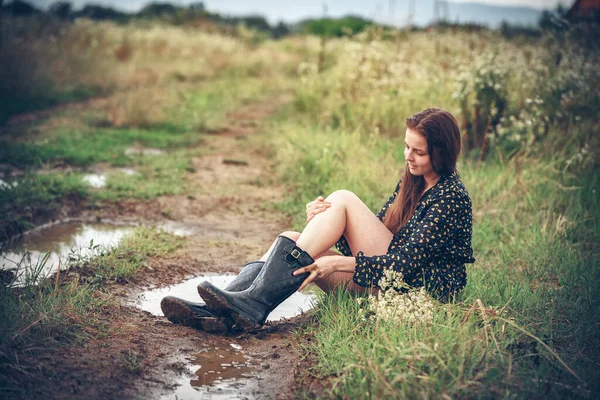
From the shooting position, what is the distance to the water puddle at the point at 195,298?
11.8ft

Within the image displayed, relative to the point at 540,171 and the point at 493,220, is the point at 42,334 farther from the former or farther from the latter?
the point at 540,171

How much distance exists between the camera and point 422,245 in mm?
3047

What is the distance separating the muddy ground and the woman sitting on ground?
182 mm

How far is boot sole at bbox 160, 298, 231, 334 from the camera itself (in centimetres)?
319

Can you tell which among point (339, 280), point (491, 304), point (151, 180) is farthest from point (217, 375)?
point (151, 180)

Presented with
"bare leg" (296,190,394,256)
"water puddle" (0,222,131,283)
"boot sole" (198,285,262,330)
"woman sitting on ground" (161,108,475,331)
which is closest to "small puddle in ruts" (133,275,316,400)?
"boot sole" (198,285,262,330)

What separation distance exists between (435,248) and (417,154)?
0.52 metres

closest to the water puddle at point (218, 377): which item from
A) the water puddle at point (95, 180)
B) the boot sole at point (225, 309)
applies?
the boot sole at point (225, 309)

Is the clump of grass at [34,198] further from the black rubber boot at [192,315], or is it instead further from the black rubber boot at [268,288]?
the black rubber boot at [268,288]

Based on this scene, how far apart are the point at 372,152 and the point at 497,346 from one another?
405 centimetres

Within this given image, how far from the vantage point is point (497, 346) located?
2520 millimetres

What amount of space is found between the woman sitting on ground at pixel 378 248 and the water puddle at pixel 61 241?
4.37ft

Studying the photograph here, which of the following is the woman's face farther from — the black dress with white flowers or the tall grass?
the tall grass

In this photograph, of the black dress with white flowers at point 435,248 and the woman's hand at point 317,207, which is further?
the woman's hand at point 317,207
